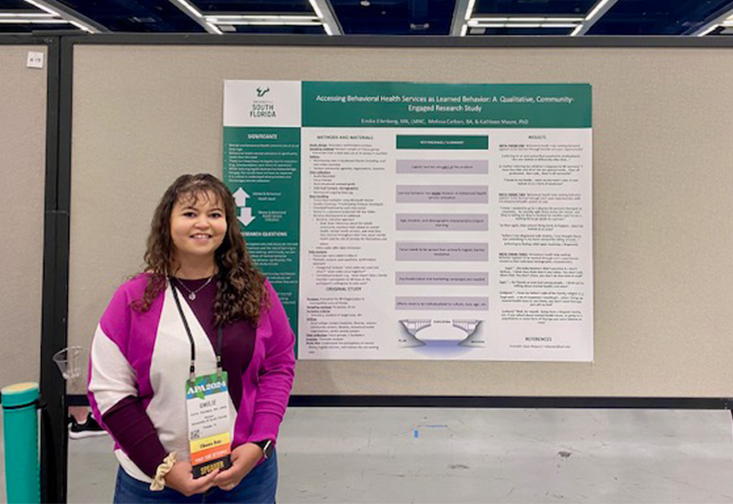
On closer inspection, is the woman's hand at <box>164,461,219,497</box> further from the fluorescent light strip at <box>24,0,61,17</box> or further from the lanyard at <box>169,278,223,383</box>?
the fluorescent light strip at <box>24,0,61,17</box>

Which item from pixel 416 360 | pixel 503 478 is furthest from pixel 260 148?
pixel 503 478

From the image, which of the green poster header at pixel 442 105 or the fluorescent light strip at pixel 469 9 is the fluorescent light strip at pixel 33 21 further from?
the green poster header at pixel 442 105

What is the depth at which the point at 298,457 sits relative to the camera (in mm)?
2516

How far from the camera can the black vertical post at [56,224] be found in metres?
1.25

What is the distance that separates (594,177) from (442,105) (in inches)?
18.9

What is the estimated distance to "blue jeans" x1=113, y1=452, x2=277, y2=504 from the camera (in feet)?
3.23

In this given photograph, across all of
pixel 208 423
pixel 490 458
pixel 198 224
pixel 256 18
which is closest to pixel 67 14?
pixel 256 18

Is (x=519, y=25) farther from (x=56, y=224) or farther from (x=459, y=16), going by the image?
(x=56, y=224)

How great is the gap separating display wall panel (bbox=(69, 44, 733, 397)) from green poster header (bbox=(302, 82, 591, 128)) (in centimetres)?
3

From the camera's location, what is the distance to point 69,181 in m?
1.26

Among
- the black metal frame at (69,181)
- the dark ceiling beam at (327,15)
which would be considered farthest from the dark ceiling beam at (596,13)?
the black metal frame at (69,181)

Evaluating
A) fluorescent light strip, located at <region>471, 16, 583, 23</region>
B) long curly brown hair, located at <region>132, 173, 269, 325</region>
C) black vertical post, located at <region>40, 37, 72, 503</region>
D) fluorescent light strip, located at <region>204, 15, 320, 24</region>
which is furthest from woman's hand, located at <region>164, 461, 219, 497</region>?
fluorescent light strip, located at <region>471, 16, 583, 23</region>

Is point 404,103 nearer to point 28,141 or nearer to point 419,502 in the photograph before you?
point 28,141

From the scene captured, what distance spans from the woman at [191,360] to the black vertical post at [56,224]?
0.39 meters
